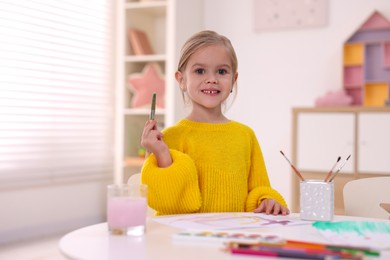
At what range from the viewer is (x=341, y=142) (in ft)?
10.7

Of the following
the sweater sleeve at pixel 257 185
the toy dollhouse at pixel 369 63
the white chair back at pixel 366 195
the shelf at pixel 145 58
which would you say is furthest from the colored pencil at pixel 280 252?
the shelf at pixel 145 58

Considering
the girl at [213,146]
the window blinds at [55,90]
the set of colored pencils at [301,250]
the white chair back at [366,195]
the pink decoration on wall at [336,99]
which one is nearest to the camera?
the set of colored pencils at [301,250]

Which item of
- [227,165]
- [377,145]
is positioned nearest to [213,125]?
[227,165]

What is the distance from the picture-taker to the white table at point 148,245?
0.85 metres

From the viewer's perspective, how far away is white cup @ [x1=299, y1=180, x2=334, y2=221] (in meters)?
1.18

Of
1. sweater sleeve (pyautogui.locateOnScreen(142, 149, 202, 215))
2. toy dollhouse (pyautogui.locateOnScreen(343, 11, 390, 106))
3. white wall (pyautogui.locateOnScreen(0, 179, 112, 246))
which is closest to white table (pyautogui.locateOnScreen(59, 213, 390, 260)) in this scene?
sweater sleeve (pyautogui.locateOnScreen(142, 149, 202, 215))

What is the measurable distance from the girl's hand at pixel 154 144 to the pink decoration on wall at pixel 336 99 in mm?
2341

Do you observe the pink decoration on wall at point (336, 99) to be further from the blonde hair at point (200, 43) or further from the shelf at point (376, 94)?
the blonde hair at point (200, 43)

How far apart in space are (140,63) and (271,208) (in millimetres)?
2887

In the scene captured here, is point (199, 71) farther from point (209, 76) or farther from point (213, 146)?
point (213, 146)

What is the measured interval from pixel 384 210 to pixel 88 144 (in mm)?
2586

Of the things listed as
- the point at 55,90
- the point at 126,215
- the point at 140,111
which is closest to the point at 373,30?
the point at 140,111

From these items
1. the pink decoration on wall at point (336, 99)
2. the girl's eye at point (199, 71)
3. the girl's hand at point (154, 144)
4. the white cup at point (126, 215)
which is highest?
the pink decoration on wall at point (336, 99)

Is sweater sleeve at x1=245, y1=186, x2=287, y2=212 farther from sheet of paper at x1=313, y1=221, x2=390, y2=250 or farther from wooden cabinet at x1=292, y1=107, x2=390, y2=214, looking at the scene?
wooden cabinet at x1=292, y1=107, x2=390, y2=214
